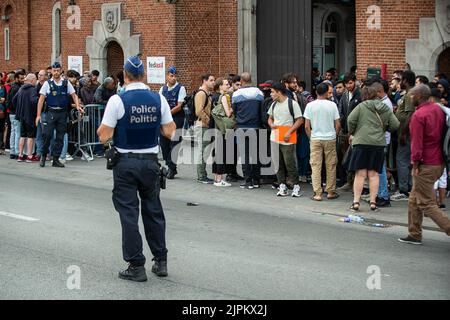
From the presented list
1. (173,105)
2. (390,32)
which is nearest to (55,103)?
(173,105)

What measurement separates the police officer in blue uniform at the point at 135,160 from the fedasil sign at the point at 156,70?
14.9 meters

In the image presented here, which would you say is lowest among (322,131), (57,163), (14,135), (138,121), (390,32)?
(57,163)

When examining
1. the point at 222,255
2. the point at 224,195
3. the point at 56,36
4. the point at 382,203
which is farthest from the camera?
the point at 56,36

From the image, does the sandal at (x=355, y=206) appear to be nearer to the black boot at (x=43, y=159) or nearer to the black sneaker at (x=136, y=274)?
the black sneaker at (x=136, y=274)

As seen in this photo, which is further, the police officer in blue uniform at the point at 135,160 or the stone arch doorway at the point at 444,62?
the stone arch doorway at the point at 444,62

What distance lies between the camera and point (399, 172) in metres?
13.7

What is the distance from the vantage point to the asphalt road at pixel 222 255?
7.89m

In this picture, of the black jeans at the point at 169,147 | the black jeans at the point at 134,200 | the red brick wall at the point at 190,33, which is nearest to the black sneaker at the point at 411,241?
the black jeans at the point at 134,200

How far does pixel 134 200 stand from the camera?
26.8 ft

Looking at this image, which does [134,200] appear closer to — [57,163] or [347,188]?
[347,188]

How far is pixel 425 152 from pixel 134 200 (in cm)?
385

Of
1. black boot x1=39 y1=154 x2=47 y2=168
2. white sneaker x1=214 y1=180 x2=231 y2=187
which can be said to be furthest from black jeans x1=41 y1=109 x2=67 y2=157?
white sneaker x1=214 y1=180 x2=231 y2=187
